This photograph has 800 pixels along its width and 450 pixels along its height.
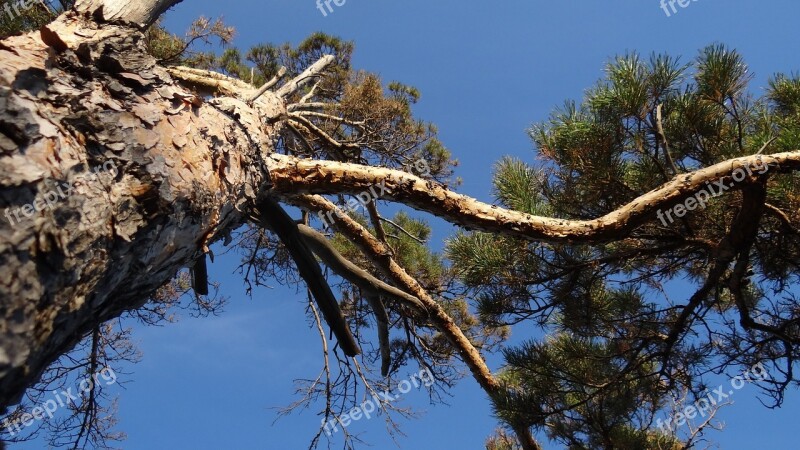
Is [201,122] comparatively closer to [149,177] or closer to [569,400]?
[149,177]

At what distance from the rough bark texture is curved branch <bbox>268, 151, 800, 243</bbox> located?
37 cm

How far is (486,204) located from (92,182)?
1.46 meters

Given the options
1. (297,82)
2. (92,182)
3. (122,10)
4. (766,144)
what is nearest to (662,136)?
(766,144)

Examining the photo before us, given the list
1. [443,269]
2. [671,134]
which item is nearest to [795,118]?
[671,134]

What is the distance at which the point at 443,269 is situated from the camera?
15.0ft

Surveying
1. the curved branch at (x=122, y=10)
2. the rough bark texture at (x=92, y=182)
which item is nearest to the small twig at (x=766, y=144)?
the rough bark texture at (x=92, y=182)

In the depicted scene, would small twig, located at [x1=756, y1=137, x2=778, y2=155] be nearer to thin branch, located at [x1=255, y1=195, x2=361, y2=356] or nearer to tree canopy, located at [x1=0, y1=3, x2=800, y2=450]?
tree canopy, located at [x1=0, y1=3, x2=800, y2=450]

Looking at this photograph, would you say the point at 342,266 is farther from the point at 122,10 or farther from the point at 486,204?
the point at 122,10

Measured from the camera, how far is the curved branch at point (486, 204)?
2.12 m

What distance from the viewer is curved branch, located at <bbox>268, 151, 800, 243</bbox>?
2117 mm

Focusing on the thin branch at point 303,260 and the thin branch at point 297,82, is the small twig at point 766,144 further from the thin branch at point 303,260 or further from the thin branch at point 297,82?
the thin branch at point 297,82

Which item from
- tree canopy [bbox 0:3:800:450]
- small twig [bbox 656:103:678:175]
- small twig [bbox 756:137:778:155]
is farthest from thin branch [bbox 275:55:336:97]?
small twig [bbox 756:137:778:155]

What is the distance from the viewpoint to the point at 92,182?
3.69ft

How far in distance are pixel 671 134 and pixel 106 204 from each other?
257cm
